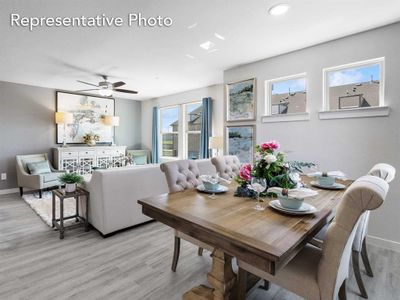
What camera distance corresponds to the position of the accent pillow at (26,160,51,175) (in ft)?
15.0

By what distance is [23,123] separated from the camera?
5055 mm

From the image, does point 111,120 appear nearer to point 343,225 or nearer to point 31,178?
point 31,178

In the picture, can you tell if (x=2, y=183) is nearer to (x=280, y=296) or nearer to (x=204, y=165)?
(x=204, y=165)

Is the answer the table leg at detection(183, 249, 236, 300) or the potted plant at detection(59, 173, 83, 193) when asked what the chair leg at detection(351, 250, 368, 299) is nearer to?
the table leg at detection(183, 249, 236, 300)

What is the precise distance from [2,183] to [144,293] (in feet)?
16.4

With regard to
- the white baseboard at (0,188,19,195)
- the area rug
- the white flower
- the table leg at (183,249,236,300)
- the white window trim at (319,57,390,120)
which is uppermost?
the white window trim at (319,57,390,120)

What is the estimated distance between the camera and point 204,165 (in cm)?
348

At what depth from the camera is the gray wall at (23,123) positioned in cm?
482

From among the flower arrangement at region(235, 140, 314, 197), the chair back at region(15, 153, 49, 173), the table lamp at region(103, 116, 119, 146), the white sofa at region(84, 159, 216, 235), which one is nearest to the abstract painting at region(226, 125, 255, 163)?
the white sofa at region(84, 159, 216, 235)

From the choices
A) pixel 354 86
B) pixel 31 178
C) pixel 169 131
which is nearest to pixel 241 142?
pixel 354 86

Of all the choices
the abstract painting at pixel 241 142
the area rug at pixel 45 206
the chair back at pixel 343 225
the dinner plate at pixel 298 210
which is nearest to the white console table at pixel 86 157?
the area rug at pixel 45 206

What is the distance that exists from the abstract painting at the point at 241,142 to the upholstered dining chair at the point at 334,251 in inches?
101

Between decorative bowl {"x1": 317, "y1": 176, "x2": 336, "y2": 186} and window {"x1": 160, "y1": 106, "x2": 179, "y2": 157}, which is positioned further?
window {"x1": 160, "y1": 106, "x2": 179, "y2": 157}

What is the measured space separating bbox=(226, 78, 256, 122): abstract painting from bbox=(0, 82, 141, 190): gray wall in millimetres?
4454
